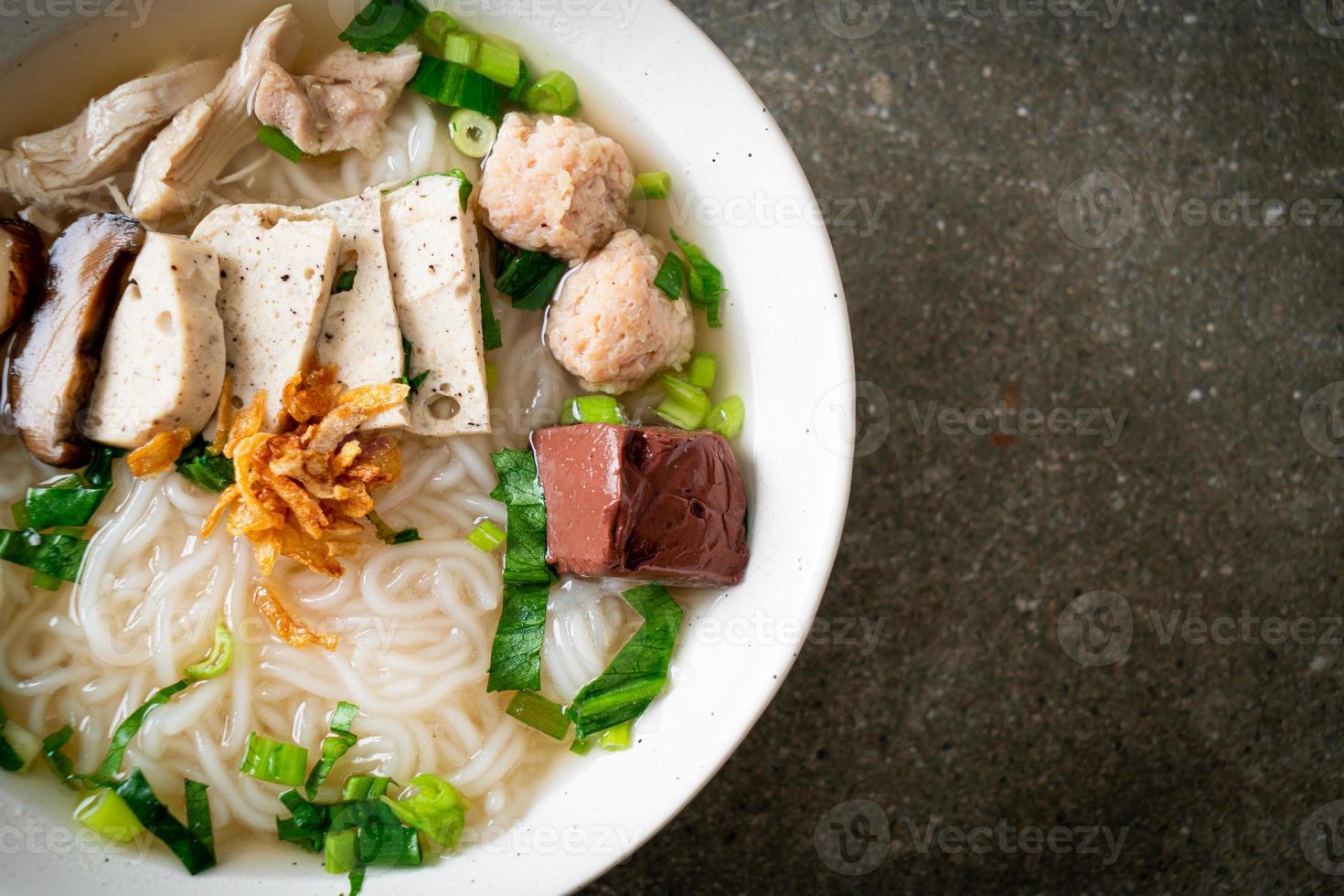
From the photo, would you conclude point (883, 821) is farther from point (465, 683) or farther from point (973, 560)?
point (465, 683)

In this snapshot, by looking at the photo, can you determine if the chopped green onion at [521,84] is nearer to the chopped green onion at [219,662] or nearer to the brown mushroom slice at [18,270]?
the brown mushroom slice at [18,270]

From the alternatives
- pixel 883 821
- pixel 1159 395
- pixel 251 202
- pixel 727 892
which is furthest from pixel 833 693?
pixel 251 202

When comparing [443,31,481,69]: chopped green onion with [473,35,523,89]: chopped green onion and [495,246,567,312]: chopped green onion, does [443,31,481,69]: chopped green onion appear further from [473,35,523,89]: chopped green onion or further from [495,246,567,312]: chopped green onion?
[495,246,567,312]: chopped green onion

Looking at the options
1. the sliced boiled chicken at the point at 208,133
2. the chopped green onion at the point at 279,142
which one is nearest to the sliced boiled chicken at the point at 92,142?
the sliced boiled chicken at the point at 208,133

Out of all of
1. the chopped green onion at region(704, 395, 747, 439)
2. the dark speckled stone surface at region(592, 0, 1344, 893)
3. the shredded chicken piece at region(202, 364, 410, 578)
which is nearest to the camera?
the shredded chicken piece at region(202, 364, 410, 578)

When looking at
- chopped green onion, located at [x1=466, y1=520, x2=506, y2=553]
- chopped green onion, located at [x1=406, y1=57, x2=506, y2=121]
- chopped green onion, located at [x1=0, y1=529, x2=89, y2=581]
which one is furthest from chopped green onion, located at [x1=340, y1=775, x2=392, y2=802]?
chopped green onion, located at [x1=406, y1=57, x2=506, y2=121]
